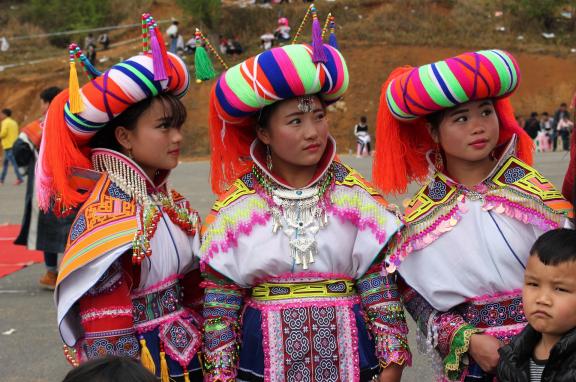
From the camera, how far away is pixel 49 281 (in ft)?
24.9

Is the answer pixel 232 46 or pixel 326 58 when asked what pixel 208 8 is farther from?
pixel 326 58

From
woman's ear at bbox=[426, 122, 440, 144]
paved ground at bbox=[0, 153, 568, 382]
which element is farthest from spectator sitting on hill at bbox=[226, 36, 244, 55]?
woman's ear at bbox=[426, 122, 440, 144]

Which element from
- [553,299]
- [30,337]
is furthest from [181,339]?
[30,337]

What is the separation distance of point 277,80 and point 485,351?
131 cm

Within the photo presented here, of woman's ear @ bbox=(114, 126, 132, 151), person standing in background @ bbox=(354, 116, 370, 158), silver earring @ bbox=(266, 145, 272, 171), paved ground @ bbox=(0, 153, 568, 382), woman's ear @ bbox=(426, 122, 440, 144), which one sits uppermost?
person standing in background @ bbox=(354, 116, 370, 158)

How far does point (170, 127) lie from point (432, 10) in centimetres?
3698

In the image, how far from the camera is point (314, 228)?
3.02 meters

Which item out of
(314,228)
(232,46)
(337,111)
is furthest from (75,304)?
(232,46)

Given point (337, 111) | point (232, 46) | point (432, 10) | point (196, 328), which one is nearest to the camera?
point (196, 328)

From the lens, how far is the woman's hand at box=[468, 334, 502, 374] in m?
2.81

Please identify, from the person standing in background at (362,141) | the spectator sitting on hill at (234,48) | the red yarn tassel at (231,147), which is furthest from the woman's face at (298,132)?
the spectator sitting on hill at (234,48)

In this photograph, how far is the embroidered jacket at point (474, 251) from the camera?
9.52 feet

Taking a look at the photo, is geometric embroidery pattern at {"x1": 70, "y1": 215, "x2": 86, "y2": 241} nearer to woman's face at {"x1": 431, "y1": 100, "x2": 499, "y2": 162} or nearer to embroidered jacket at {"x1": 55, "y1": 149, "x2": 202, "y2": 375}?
embroidered jacket at {"x1": 55, "y1": 149, "x2": 202, "y2": 375}

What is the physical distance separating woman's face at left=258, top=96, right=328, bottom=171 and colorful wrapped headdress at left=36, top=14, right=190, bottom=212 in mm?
498
